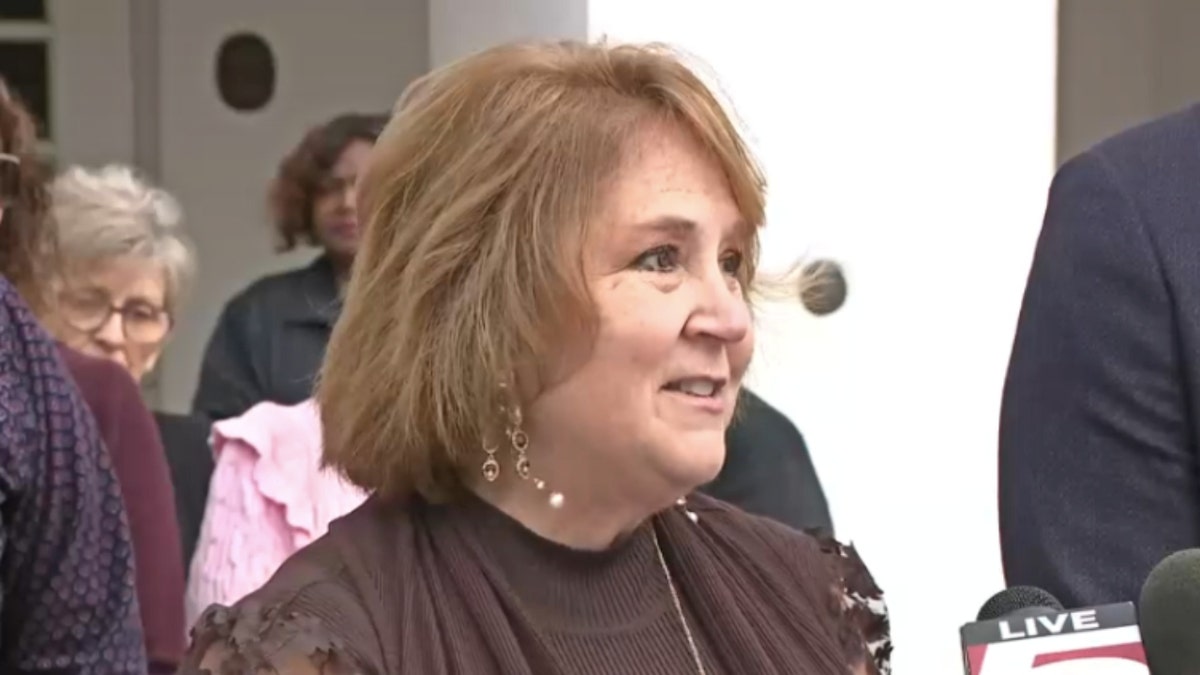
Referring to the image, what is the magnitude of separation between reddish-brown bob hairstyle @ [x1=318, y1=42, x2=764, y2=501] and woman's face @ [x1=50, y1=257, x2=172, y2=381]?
2.29m

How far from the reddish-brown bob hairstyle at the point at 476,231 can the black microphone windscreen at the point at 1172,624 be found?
21.1 inches

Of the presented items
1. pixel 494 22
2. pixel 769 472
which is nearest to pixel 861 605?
pixel 769 472

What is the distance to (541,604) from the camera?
1.97 metres

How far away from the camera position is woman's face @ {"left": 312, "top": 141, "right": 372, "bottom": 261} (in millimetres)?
4492

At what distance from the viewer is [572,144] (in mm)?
1945

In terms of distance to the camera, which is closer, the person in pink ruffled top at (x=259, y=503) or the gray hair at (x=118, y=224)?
the person in pink ruffled top at (x=259, y=503)

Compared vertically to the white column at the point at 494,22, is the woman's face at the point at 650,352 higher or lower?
lower

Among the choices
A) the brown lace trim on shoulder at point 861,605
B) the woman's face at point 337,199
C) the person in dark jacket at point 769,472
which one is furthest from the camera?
the woman's face at point 337,199

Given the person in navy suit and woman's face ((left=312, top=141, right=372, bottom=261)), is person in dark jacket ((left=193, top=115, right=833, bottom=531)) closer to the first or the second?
woman's face ((left=312, top=141, right=372, bottom=261))

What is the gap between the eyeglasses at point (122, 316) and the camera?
13.9ft

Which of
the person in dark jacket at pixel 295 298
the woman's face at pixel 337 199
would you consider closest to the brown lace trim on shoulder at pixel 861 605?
the person in dark jacket at pixel 295 298

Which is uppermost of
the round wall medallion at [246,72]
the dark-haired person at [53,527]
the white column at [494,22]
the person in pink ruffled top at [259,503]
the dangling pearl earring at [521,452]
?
the white column at [494,22]

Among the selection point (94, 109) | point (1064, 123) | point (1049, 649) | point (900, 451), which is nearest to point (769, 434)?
point (900, 451)

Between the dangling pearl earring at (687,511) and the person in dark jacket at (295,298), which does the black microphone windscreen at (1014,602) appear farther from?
the person in dark jacket at (295,298)
